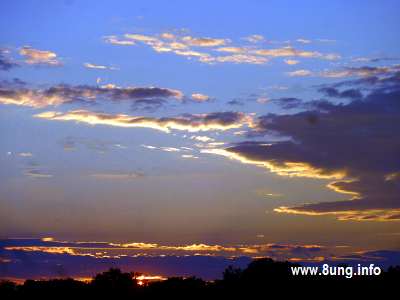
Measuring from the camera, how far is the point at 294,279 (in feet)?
293

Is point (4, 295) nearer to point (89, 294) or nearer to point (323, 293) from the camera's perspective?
point (89, 294)

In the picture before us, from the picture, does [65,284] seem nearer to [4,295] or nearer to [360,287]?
[4,295]

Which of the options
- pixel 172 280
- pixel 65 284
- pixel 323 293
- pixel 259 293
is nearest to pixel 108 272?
pixel 65 284

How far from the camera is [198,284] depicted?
110m

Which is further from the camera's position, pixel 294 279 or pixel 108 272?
pixel 108 272

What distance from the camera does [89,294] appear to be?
111375 millimetres

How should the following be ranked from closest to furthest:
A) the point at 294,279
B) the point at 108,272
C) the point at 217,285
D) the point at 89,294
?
the point at 294,279
the point at 217,285
the point at 89,294
the point at 108,272

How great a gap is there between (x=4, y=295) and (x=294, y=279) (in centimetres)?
4620

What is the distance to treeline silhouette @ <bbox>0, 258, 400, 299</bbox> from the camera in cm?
8501

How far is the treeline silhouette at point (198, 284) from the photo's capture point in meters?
85.0

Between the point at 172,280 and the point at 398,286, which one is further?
the point at 172,280

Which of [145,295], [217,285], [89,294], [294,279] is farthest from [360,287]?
[89,294]

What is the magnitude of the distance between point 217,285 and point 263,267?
6.73 meters

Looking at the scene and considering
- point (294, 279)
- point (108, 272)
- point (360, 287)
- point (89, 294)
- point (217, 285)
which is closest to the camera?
point (360, 287)
